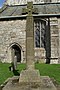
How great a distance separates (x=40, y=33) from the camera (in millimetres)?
20906

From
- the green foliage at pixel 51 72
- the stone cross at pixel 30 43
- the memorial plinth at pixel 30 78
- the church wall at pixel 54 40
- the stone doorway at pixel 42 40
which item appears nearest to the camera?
the memorial plinth at pixel 30 78

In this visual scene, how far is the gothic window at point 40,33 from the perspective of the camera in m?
20.8

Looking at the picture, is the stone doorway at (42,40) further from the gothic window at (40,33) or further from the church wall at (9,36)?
the church wall at (9,36)

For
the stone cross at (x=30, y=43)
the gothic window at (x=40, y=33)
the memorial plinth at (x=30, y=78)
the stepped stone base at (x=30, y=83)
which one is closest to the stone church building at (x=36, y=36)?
the gothic window at (x=40, y=33)

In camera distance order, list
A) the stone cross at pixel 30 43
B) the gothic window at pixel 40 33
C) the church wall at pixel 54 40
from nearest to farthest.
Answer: the stone cross at pixel 30 43 → the church wall at pixel 54 40 → the gothic window at pixel 40 33

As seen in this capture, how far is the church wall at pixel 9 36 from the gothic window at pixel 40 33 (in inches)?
62.4

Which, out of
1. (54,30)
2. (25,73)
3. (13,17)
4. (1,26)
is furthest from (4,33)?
(25,73)

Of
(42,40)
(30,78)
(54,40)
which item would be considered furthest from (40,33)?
(30,78)

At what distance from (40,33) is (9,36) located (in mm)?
3433

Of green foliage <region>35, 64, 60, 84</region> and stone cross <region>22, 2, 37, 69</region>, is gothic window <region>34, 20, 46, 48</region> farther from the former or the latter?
stone cross <region>22, 2, 37, 69</region>

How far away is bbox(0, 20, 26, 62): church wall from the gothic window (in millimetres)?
1586

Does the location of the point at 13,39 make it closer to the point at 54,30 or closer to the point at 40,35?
the point at 40,35

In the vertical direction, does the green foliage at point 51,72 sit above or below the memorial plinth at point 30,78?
below

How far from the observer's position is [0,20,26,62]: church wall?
20422mm
